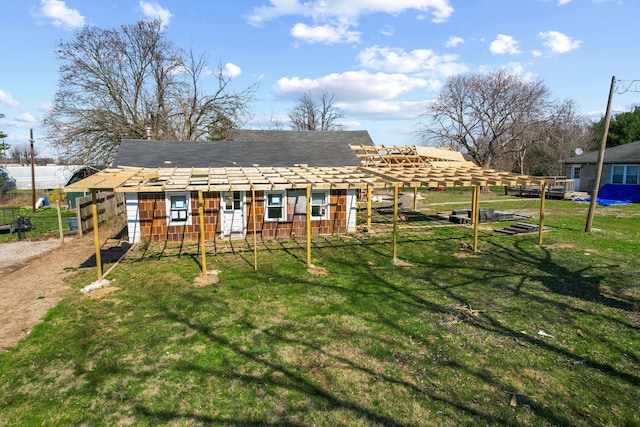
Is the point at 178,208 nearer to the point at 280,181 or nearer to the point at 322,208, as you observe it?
the point at 280,181

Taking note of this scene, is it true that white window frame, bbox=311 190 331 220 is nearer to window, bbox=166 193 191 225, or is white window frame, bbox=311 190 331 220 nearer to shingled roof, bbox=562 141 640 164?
window, bbox=166 193 191 225

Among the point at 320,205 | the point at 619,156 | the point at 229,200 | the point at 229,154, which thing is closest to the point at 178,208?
the point at 229,200

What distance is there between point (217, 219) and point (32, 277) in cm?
590

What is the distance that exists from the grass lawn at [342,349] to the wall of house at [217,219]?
3309mm

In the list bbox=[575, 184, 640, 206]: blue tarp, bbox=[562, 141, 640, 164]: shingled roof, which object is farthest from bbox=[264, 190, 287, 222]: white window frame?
bbox=[562, 141, 640, 164]: shingled roof

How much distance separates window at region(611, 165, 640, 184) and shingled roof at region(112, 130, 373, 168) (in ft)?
75.0

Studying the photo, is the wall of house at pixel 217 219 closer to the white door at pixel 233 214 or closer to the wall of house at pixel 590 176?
the white door at pixel 233 214

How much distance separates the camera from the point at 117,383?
4988mm

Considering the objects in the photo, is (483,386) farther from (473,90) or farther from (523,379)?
(473,90)

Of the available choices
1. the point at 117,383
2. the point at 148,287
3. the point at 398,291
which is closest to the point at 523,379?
the point at 398,291

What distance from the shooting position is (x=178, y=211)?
13.7 metres

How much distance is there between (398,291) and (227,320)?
3.95 metres

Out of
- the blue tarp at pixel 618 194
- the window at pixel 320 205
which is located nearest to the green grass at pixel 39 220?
the window at pixel 320 205

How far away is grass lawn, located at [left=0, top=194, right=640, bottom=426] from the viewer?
4.44m
